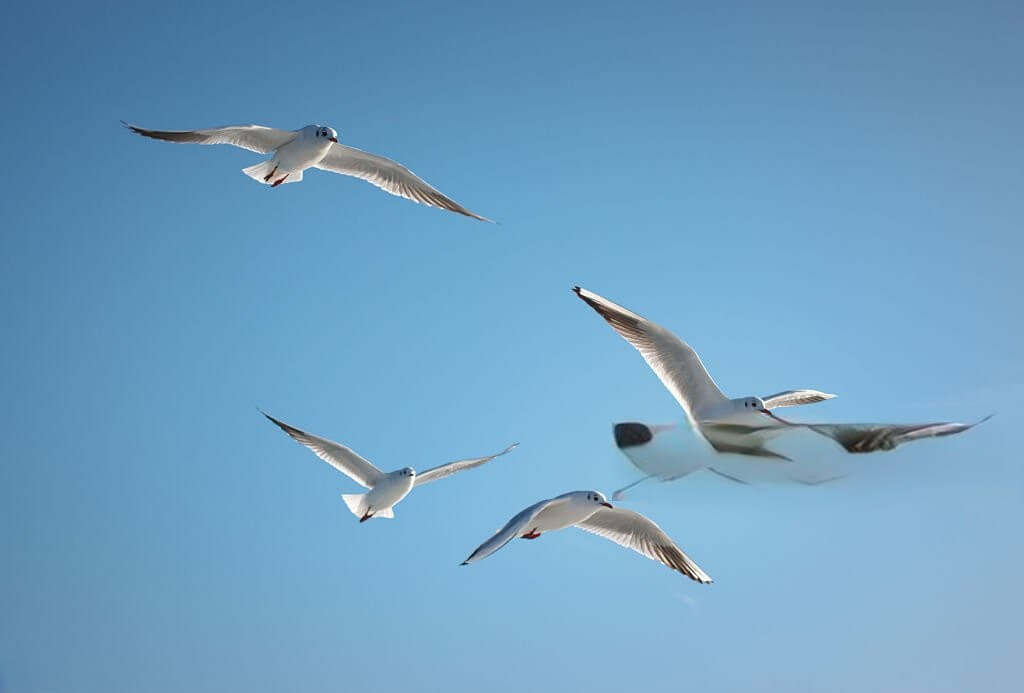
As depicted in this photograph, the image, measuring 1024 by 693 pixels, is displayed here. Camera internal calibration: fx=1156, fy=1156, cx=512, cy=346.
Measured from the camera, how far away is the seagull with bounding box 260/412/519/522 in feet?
42.3

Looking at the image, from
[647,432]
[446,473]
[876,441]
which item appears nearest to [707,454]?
[647,432]

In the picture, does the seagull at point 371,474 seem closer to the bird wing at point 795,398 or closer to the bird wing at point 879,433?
the bird wing at point 795,398

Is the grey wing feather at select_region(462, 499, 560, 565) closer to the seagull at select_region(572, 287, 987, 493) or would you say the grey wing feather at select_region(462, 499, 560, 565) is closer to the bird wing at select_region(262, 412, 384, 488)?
the seagull at select_region(572, 287, 987, 493)

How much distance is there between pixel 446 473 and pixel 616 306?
4071 mm

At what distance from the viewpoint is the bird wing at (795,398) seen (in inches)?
442

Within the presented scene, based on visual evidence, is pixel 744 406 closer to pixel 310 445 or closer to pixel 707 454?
pixel 707 454

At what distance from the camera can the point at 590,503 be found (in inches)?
395

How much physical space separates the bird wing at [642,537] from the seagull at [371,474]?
7.13 ft

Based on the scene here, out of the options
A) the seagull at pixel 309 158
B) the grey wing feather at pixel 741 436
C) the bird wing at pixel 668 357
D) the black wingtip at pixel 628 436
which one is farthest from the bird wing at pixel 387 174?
the black wingtip at pixel 628 436

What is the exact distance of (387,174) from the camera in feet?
40.1

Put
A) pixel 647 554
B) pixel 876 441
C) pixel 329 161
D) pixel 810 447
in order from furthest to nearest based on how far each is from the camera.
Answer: pixel 329 161 < pixel 647 554 < pixel 810 447 < pixel 876 441

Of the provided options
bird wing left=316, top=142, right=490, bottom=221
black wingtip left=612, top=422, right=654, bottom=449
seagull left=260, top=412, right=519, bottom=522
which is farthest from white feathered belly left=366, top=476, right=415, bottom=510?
black wingtip left=612, top=422, right=654, bottom=449

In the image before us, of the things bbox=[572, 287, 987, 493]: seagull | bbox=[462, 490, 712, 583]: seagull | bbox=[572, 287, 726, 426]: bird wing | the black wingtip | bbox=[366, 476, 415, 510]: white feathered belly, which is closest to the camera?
the black wingtip

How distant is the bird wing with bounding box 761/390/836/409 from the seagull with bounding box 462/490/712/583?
65.5 inches
